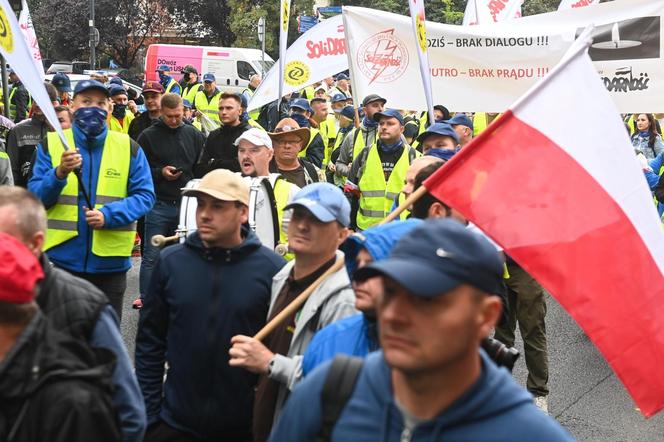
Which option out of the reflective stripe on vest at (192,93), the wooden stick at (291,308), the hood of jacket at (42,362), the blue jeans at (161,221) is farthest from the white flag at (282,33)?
the hood of jacket at (42,362)

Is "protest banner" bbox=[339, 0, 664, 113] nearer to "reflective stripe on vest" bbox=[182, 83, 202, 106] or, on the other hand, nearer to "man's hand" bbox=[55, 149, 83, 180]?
"man's hand" bbox=[55, 149, 83, 180]

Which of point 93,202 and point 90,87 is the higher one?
point 90,87

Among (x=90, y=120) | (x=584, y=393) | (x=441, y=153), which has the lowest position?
(x=584, y=393)

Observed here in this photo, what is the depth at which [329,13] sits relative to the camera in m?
40.2

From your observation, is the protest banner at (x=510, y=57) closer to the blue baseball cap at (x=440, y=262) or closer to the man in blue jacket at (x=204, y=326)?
the man in blue jacket at (x=204, y=326)

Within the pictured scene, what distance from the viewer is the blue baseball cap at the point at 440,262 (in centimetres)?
224

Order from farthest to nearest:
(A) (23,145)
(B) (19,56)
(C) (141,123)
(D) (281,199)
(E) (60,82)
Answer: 1. (E) (60,82)
2. (C) (141,123)
3. (A) (23,145)
4. (D) (281,199)
5. (B) (19,56)

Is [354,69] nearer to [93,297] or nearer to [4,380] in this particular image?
[93,297]

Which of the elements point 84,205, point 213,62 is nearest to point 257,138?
point 84,205

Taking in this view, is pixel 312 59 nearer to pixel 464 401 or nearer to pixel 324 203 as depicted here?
pixel 324 203

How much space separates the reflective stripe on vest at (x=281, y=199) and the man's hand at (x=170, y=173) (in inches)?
99.9

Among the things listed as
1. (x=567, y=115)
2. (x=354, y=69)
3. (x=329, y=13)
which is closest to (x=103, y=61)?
(x=329, y=13)

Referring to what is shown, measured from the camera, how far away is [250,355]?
3.71m

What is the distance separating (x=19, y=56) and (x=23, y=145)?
3.45 meters
